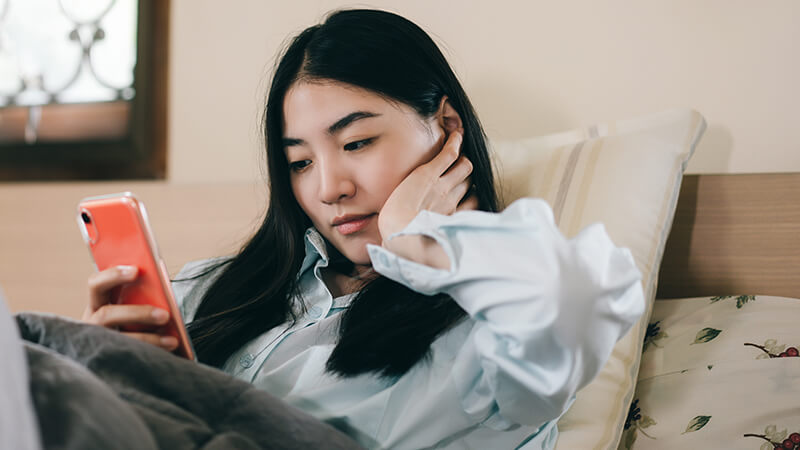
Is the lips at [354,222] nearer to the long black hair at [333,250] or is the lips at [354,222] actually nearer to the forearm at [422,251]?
the long black hair at [333,250]

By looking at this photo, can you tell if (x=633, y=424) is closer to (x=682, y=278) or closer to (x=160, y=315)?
(x=682, y=278)

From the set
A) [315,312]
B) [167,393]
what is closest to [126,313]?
[167,393]

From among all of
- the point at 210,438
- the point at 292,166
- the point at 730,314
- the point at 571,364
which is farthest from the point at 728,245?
A: the point at 210,438

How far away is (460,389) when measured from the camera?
27.0 inches

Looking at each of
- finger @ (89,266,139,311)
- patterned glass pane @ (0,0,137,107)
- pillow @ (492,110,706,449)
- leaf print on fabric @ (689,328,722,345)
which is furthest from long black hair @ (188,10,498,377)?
patterned glass pane @ (0,0,137,107)

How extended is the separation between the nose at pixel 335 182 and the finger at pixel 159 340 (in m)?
0.28

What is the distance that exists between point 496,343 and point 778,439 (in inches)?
14.6

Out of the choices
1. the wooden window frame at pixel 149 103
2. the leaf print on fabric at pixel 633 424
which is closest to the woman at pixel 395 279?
the leaf print on fabric at pixel 633 424

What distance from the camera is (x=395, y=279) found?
0.64m

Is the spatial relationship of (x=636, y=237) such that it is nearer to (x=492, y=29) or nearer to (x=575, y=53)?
(x=575, y=53)

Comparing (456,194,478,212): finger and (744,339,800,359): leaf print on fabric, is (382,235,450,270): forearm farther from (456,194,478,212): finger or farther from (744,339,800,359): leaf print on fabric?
(744,339,800,359): leaf print on fabric

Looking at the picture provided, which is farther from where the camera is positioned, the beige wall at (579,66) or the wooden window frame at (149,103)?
the wooden window frame at (149,103)

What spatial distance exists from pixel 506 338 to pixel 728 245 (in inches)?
21.8

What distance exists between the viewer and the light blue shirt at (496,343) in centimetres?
54
